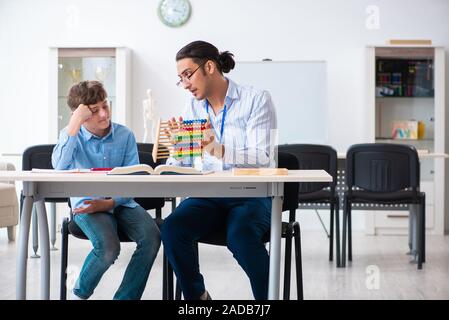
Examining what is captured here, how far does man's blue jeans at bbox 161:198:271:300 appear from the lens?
115 inches

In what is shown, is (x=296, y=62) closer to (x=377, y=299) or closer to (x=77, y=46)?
(x=77, y=46)

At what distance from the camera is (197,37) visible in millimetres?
7371

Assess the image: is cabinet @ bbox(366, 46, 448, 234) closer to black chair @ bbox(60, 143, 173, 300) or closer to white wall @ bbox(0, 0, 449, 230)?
white wall @ bbox(0, 0, 449, 230)

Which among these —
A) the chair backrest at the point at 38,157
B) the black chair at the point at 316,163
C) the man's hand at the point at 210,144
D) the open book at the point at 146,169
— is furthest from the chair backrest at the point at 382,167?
the open book at the point at 146,169

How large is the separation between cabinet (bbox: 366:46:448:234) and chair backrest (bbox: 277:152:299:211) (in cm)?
394

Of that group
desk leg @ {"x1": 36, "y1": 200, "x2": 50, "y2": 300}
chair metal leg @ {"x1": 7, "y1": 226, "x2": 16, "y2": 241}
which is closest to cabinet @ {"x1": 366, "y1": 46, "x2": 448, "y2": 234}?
chair metal leg @ {"x1": 7, "y1": 226, "x2": 16, "y2": 241}

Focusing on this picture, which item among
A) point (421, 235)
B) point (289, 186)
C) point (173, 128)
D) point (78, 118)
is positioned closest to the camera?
point (173, 128)

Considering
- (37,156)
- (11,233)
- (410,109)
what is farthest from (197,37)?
(37,156)

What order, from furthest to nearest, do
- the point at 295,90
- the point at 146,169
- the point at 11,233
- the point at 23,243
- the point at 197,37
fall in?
1. the point at 197,37
2. the point at 295,90
3. the point at 11,233
4. the point at 23,243
5. the point at 146,169

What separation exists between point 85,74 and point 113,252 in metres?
4.35

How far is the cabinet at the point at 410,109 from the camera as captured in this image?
700cm

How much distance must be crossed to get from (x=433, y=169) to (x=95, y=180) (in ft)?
16.3

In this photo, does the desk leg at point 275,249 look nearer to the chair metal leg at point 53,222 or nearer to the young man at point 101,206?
the young man at point 101,206

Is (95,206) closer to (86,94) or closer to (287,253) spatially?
(86,94)
